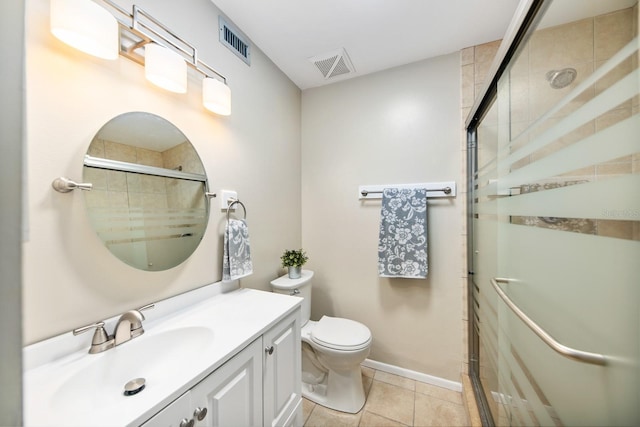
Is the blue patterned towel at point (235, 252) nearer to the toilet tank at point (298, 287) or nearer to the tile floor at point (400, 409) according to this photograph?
the toilet tank at point (298, 287)

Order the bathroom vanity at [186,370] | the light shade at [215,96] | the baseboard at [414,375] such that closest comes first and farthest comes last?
the bathroom vanity at [186,370]
the light shade at [215,96]
the baseboard at [414,375]

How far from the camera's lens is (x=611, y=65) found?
49cm

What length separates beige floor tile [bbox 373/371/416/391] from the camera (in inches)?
65.8

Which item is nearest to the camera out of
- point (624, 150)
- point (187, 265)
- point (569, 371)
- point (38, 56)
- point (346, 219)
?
point (624, 150)

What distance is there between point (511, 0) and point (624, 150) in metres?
1.30

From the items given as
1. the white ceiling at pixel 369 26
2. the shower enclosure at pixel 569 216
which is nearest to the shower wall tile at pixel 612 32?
the shower enclosure at pixel 569 216

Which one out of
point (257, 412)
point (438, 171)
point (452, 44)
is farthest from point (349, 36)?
point (257, 412)

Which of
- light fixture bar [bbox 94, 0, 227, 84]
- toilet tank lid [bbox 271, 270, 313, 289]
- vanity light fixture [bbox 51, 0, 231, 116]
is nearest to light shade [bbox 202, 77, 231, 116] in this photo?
vanity light fixture [bbox 51, 0, 231, 116]

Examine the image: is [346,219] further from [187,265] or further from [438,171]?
[187,265]

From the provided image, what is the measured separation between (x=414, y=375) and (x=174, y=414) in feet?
5.48

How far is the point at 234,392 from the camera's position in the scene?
0.79 meters

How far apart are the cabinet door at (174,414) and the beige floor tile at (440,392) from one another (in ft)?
5.14

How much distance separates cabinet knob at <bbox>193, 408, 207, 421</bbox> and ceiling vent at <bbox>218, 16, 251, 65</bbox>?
63.8 inches

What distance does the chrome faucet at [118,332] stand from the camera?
76 centimetres
